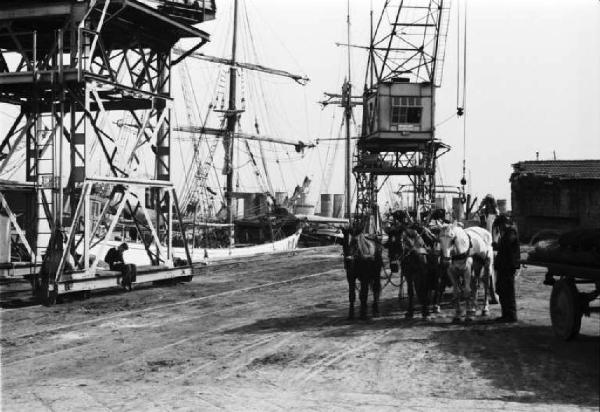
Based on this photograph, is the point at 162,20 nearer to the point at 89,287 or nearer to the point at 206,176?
the point at 89,287

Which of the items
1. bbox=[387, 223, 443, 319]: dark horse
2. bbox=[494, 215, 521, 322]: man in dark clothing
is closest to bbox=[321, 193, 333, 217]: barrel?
bbox=[387, 223, 443, 319]: dark horse

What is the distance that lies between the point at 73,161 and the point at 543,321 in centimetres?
1341

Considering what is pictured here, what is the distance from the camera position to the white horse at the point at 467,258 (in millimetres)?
12859

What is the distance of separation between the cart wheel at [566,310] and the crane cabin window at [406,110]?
36361mm

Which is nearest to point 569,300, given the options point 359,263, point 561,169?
point 359,263

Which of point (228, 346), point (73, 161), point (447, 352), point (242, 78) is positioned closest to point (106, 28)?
point (73, 161)

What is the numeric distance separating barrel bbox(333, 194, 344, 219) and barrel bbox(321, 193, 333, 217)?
1.27 m

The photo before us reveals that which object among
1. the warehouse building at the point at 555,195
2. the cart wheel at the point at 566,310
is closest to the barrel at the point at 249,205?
the warehouse building at the point at 555,195

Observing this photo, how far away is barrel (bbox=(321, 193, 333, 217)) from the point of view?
273ft

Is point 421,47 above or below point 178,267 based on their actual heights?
above

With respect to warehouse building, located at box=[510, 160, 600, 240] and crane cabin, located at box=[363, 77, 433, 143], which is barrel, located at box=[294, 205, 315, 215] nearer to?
crane cabin, located at box=[363, 77, 433, 143]

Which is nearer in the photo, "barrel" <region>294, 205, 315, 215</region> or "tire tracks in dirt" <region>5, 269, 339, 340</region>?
"tire tracks in dirt" <region>5, 269, 339, 340</region>

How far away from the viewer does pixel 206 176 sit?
6900cm

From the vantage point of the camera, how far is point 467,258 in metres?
13.2
